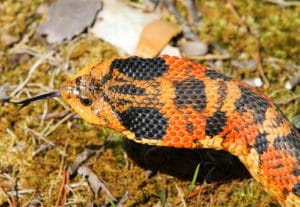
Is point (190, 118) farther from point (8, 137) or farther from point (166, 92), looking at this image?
point (8, 137)

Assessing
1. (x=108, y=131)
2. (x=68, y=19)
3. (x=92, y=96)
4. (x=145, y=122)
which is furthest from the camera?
(x=68, y=19)

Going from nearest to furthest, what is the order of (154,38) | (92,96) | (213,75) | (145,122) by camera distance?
1. (145,122)
2. (92,96)
3. (213,75)
4. (154,38)

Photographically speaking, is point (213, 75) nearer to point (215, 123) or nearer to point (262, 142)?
point (215, 123)

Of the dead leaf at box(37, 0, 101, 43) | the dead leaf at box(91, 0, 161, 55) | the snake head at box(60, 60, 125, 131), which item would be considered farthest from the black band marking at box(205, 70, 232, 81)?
the dead leaf at box(37, 0, 101, 43)

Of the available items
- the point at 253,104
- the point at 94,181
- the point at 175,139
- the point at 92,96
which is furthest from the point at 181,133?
the point at 94,181

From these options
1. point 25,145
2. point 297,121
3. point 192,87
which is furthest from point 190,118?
point 25,145

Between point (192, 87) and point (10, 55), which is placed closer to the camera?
point (192, 87)

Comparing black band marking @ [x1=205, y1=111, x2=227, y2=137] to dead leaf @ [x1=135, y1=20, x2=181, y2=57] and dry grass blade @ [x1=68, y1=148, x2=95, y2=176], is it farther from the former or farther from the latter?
dead leaf @ [x1=135, y1=20, x2=181, y2=57]
